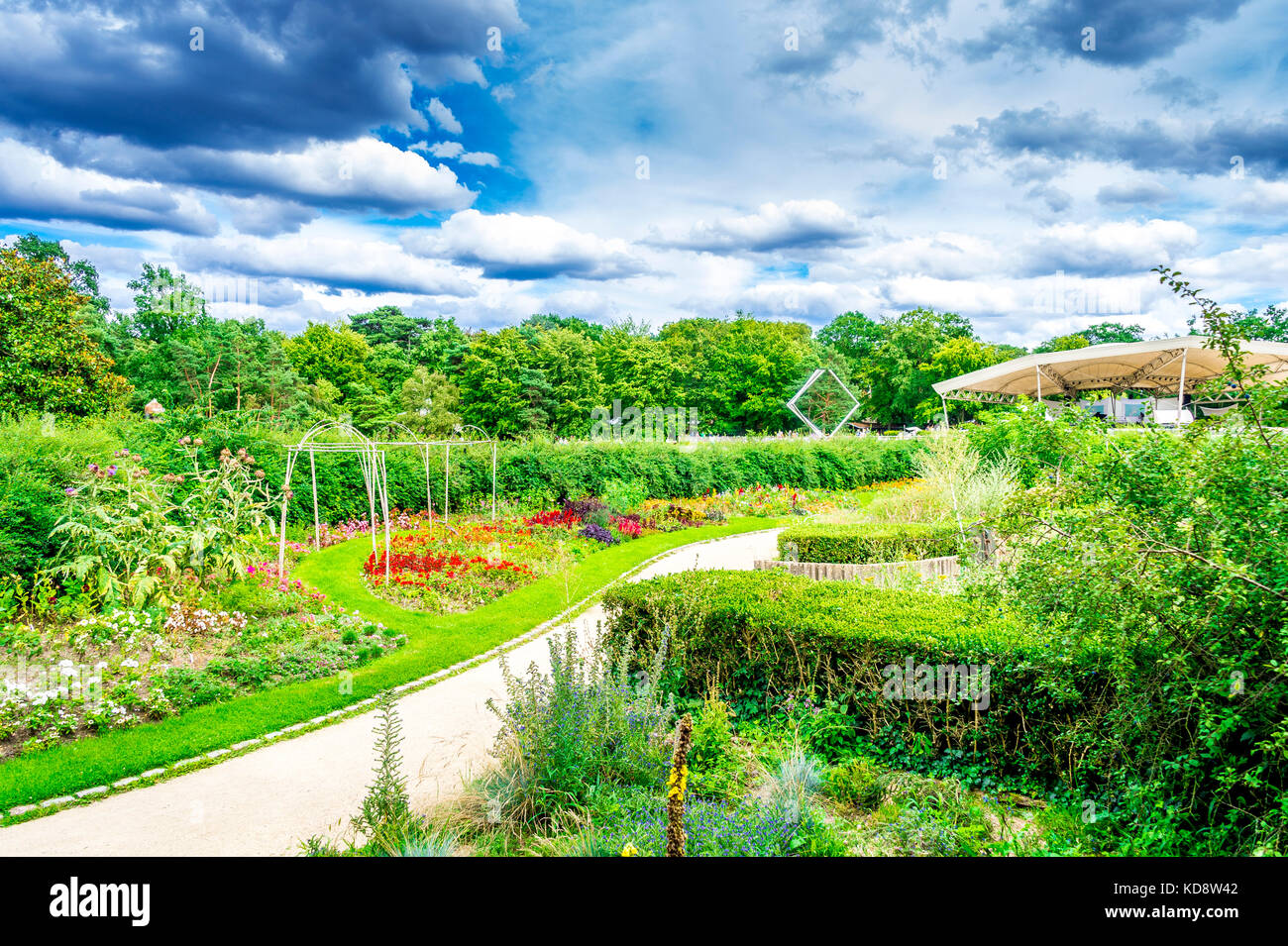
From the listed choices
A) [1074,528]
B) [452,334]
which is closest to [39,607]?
[1074,528]

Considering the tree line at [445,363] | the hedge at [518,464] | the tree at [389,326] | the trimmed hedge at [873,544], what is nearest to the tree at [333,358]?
the tree line at [445,363]

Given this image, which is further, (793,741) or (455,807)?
(793,741)

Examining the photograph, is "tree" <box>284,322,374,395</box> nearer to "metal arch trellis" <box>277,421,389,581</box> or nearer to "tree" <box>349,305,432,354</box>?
"tree" <box>349,305,432,354</box>

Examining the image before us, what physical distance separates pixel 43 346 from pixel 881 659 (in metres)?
16.9

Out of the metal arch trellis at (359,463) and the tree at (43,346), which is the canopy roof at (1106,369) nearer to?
the metal arch trellis at (359,463)

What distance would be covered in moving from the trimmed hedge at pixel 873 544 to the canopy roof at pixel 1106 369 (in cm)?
566

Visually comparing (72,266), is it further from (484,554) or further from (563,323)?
(563,323)

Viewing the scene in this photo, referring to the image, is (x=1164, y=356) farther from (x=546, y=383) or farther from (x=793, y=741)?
(x=546, y=383)

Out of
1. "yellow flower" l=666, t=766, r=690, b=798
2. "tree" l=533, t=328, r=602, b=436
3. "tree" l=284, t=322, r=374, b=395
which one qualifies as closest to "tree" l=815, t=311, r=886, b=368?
"tree" l=533, t=328, r=602, b=436

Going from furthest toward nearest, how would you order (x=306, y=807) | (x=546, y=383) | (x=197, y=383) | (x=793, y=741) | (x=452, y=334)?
(x=452, y=334) < (x=546, y=383) < (x=197, y=383) < (x=793, y=741) < (x=306, y=807)

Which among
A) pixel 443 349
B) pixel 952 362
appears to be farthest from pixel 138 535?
pixel 952 362
